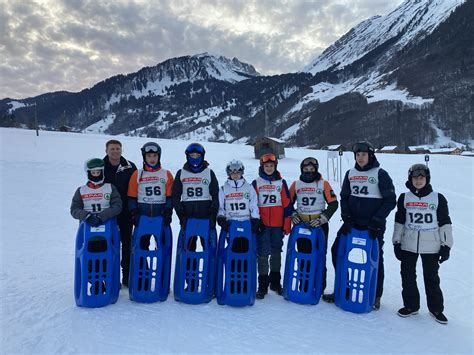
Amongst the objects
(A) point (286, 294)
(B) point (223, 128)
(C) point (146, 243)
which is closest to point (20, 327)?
(C) point (146, 243)

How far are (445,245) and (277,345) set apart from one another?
2.20 metres

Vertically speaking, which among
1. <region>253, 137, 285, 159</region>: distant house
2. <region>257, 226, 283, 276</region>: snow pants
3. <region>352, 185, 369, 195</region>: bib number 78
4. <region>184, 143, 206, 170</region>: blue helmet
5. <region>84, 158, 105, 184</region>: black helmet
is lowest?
<region>257, 226, 283, 276</region>: snow pants

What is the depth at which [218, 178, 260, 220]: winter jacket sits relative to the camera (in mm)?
4344

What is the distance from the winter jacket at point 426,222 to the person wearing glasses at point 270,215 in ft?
4.60

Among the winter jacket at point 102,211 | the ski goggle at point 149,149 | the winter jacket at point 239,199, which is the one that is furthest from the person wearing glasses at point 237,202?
the winter jacket at point 102,211

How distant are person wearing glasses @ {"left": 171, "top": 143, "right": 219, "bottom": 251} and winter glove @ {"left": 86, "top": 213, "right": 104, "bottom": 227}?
880 mm

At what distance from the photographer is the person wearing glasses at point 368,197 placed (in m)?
4.11

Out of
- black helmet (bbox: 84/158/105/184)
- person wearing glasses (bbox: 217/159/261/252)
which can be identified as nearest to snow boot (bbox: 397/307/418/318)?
person wearing glasses (bbox: 217/159/261/252)

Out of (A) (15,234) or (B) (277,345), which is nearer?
(B) (277,345)

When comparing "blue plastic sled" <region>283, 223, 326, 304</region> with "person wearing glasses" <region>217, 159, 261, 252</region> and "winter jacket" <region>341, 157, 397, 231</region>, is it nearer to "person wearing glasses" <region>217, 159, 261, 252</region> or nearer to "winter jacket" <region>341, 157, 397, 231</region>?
"winter jacket" <region>341, 157, 397, 231</region>

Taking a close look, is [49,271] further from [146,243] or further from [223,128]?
[223,128]

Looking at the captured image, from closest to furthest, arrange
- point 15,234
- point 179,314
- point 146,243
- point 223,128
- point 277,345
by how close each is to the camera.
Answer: point 277,345
point 179,314
point 146,243
point 15,234
point 223,128

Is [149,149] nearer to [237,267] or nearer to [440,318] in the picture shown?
[237,267]

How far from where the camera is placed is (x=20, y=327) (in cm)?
345
